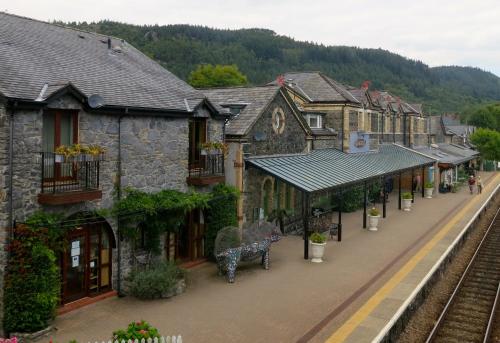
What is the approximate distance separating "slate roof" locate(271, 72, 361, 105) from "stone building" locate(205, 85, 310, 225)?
7348 millimetres

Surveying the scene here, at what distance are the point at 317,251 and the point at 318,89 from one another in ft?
54.0

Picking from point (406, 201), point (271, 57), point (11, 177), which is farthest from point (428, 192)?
point (271, 57)

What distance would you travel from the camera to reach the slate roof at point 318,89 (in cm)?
3014

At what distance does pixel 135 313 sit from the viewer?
1213 cm

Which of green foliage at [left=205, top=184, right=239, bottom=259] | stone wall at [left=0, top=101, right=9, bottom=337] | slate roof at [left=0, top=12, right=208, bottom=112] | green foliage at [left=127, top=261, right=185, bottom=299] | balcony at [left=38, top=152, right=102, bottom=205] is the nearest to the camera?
stone wall at [left=0, top=101, right=9, bottom=337]

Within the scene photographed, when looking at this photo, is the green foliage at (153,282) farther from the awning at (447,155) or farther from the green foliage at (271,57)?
the green foliage at (271,57)

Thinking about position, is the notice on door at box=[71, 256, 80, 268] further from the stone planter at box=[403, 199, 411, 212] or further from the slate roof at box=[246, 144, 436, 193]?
the stone planter at box=[403, 199, 411, 212]

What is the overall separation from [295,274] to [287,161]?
6.20 meters

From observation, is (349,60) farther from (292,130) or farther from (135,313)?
(135,313)

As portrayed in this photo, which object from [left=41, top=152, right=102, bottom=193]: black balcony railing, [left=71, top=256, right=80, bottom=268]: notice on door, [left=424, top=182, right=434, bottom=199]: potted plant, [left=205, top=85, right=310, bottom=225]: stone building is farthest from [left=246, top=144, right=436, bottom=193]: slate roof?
[left=71, top=256, right=80, bottom=268]: notice on door

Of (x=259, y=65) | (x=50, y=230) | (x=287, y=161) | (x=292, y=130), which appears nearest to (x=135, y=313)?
(x=50, y=230)

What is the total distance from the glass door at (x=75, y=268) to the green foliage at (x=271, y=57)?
81928mm

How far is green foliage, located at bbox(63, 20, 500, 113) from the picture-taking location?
10431 centimetres

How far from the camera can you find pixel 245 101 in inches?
808
